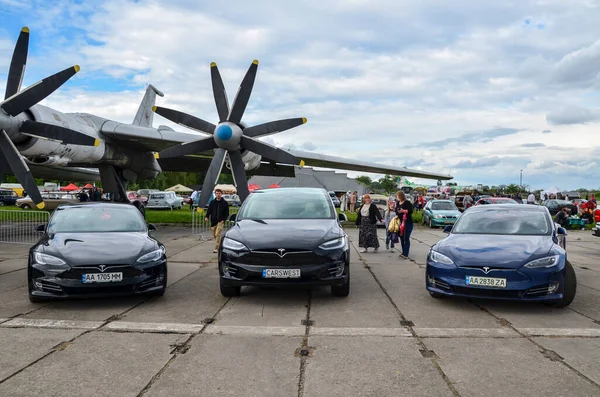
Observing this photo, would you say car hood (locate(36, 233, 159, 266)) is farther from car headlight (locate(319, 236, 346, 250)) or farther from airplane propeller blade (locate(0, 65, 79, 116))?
airplane propeller blade (locate(0, 65, 79, 116))

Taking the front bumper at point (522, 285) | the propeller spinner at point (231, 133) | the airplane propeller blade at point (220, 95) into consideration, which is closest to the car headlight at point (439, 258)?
the front bumper at point (522, 285)

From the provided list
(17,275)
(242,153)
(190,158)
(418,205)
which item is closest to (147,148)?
(190,158)

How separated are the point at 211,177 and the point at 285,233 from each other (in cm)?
761

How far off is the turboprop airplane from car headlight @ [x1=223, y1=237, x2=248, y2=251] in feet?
21.8

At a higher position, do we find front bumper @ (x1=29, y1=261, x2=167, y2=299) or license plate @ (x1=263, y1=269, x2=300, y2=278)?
license plate @ (x1=263, y1=269, x2=300, y2=278)

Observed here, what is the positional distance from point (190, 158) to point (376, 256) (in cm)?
1113

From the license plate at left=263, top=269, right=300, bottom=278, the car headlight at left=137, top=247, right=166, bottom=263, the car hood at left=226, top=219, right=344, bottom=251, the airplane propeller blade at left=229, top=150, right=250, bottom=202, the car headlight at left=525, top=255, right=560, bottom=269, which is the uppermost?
the airplane propeller blade at left=229, top=150, right=250, bottom=202

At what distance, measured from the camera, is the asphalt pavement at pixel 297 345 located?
3.64m

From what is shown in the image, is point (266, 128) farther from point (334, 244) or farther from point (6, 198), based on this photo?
point (6, 198)

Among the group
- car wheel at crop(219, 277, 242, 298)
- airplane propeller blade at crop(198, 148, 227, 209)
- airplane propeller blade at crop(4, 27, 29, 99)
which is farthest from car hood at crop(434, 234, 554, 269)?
airplane propeller blade at crop(4, 27, 29, 99)

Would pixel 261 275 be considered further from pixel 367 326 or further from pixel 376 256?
pixel 376 256

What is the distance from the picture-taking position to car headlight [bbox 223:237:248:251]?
6.45m

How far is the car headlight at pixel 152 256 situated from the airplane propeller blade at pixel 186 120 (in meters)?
8.18

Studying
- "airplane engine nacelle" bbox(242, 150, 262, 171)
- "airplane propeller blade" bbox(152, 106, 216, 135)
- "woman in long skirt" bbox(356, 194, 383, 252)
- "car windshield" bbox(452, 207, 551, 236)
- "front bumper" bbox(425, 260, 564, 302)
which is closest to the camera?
"front bumper" bbox(425, 260, 564, 302)
